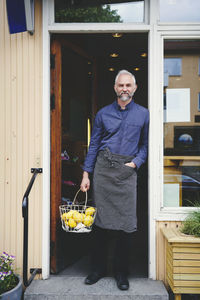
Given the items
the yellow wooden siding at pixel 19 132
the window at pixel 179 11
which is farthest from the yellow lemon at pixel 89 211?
the window at pixel 179 11

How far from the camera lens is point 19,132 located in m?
2.60

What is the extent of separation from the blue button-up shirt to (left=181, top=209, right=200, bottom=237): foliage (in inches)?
26.4

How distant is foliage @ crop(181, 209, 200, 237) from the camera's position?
7.60 feet

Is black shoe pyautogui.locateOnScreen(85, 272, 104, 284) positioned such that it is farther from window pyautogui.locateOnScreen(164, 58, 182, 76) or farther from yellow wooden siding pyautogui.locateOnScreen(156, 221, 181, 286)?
window pyautogui.locateOnScreen(164, 58, 182, 76)

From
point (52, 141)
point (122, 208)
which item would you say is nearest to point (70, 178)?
point (52, 141)

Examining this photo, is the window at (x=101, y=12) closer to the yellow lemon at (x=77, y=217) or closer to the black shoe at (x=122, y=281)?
the yellow lemon at (x=77, y=217)

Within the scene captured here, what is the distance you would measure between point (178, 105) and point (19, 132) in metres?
1.67

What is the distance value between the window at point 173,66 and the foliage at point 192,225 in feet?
4.75

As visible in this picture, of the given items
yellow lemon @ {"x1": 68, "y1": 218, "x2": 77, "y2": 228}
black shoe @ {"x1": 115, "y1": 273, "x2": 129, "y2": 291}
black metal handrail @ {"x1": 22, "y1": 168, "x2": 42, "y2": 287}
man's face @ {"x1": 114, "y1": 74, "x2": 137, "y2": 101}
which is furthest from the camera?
man's face @ {"x1": 114, "y1": 74, "x2": 137, "y2": 101}

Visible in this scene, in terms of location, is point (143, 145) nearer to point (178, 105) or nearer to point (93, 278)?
point (178, 105)

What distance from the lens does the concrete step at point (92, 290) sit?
2.31 metres

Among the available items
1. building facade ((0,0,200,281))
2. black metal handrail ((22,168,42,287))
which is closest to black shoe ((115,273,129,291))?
building facade ((0,0,200,281))

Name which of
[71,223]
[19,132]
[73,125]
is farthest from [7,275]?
[73,125]

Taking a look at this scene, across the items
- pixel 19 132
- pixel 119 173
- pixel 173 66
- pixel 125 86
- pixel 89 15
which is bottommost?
pixel 119 173
